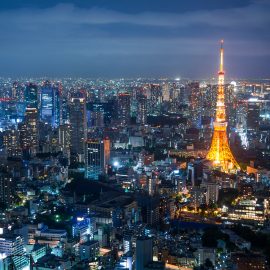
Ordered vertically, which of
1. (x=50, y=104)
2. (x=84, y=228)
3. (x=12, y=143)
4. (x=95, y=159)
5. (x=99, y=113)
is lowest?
(x=84, y=228)

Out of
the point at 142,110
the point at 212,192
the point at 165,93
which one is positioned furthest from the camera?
the point at 165,93

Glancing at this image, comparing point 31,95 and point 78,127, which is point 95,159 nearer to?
point 78,127

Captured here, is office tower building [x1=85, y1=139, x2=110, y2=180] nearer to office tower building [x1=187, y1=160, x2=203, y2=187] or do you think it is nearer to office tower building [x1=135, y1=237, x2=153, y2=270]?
office tower building [x1=187, y1=160, x2=203, y2=187]

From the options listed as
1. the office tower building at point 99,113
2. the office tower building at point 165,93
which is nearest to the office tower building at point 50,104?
the office tower building at point 99,113

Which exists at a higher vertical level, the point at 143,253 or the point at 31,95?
the point at 31,95

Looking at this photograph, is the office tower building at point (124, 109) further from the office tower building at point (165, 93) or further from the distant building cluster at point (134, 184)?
the office tower building at point (165, 93)

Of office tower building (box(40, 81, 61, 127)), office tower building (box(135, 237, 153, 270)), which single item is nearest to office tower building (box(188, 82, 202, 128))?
office tower building (box(40, 81, 61, 127))

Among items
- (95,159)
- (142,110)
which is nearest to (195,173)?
(95,159)
